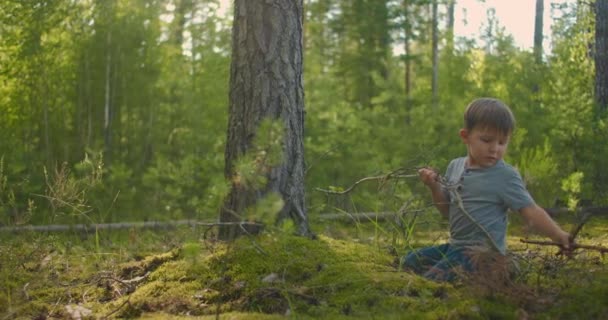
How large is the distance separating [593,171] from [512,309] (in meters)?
6.02

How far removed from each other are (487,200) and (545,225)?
0.40 meters

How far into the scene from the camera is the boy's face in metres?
3.74

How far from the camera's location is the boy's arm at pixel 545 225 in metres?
3.41

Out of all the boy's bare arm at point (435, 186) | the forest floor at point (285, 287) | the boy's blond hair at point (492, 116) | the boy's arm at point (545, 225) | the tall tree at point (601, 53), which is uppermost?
the tall tree at point (601, 53)

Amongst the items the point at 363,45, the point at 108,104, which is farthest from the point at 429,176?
the point at 363,45

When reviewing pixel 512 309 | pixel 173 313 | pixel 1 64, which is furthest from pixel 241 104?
pixel 1 64

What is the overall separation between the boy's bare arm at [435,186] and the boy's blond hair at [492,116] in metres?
0.40

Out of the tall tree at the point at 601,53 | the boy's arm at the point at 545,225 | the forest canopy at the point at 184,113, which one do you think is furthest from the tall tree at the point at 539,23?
the boy's arm at the point at 545,225

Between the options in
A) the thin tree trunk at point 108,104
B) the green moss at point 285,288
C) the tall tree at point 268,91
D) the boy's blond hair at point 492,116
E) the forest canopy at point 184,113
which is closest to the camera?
the green moss at point 285,288

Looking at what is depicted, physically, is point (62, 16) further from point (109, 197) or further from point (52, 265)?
point (52, 265)

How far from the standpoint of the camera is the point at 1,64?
9500mm

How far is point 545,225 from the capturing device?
11.5 ft

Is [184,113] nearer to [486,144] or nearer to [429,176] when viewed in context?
[429,176]

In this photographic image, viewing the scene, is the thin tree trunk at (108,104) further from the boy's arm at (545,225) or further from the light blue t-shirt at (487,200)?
the boy's arm at (545,225)
